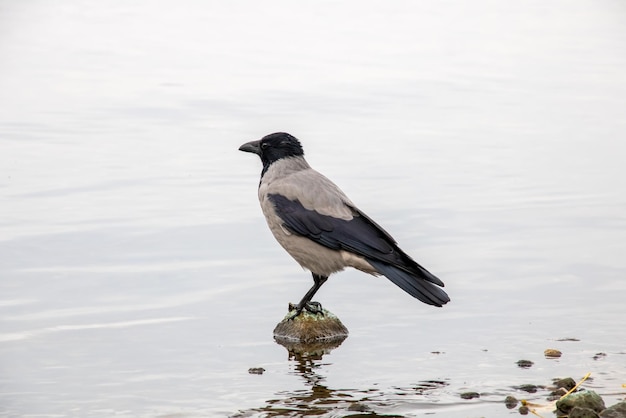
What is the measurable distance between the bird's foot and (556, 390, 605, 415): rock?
2358mm

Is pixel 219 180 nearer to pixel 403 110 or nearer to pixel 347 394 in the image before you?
pixel 403 110

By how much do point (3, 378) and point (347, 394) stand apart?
2.11m

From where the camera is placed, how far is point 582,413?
655 cm

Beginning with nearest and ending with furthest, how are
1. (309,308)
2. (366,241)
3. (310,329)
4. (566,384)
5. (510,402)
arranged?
1. (510,402)
2. (566,384)
3. (366,241)
4. (310,329)
5. (309,308)

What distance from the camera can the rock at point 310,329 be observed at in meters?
8.62

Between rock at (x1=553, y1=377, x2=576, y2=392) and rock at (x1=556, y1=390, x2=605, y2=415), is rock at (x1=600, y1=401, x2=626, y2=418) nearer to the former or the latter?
rock at (x1=556, y1=390, x2=605, y2=415)

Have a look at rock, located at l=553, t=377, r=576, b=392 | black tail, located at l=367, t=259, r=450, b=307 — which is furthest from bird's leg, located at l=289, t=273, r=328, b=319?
rock, located at l=553, t=377, r=576, b=392

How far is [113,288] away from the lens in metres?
9.54

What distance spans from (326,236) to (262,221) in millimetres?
2784

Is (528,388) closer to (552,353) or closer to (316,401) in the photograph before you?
(552,353)

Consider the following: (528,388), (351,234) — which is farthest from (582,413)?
(351,234)

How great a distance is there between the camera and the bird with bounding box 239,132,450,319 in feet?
27.5

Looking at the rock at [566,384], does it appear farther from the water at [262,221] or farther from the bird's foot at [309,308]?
the bird's foot at [309,308]

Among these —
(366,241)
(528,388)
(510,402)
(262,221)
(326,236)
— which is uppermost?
(262,221)
